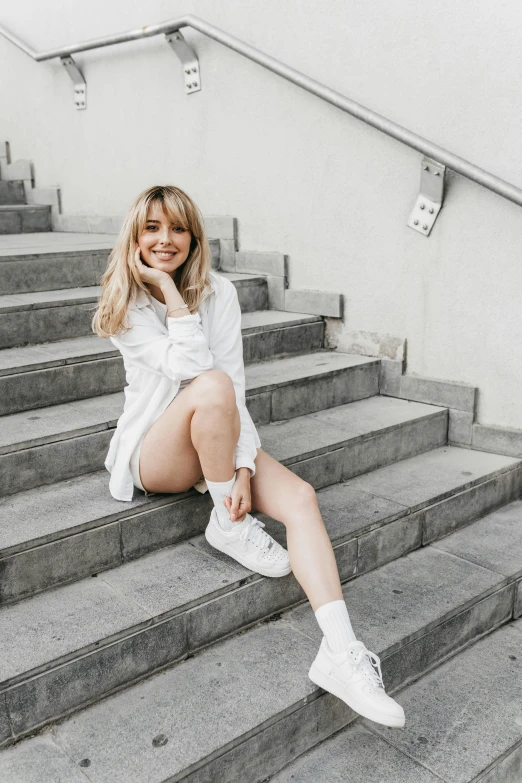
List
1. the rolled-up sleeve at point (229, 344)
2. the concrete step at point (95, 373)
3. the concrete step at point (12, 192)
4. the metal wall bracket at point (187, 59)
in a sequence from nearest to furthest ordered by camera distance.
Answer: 1. the rolled-up sleeve at point (229, 344)
2. the concrete step at point (95, 373)
3. the metal wall bracket at point (187, 59)
4. the concrete step at point (12, 192)

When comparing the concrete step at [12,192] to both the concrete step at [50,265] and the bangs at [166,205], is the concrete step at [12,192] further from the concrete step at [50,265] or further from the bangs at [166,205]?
the bangs at [166,205]

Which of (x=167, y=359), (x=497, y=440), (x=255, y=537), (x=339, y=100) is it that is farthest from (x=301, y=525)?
(x=339, y=100)

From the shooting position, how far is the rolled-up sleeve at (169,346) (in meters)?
2.13

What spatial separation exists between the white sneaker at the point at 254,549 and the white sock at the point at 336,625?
251 mm

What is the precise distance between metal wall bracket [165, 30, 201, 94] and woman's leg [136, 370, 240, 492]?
2.45 m

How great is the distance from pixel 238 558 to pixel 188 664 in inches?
13.2

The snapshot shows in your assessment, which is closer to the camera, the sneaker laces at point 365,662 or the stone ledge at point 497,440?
the sneaker laces at point 365,662

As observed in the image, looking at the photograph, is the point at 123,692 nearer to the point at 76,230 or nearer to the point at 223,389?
the point at 223,389

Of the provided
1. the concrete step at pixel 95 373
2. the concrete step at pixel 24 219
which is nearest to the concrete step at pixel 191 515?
the concrete step at pixel 95 373

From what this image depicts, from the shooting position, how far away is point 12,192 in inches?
202

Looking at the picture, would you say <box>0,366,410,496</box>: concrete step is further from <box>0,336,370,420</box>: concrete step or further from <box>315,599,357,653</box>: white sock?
<box>315,599,357,653</box>: white sock

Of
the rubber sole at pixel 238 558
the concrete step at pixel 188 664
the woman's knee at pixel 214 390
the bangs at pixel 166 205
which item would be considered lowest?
the concrete step at pixel 188 664

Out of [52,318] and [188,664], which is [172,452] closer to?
[188,664]

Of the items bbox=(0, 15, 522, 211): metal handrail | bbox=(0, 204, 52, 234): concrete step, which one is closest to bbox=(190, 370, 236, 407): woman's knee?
bbox=(0, 15, 522, 211): metal handrail
